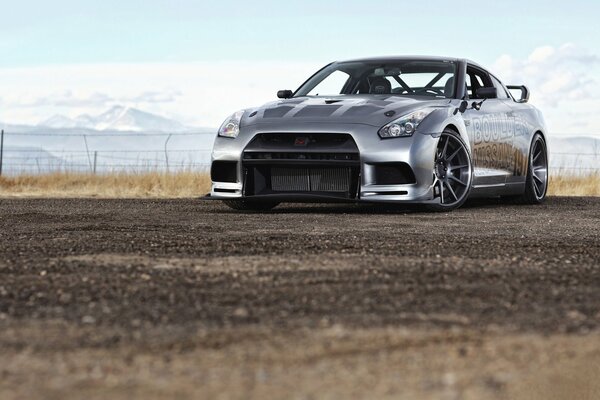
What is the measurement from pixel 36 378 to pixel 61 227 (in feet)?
19.0

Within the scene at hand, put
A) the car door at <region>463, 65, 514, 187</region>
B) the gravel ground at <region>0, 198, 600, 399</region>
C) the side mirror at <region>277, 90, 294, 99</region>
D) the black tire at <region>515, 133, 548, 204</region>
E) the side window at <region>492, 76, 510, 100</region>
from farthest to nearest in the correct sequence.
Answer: the black tire at <region>515, 133, 548, 204</region>
the side window at <region>492, 76, 510, 100</region>
the side mirror at <region>277, 90, 294, 99</region>
the car door at <region>463, 65, 514, 187</region>
the gravel ground at <region>0, 198, 600, 399</region>

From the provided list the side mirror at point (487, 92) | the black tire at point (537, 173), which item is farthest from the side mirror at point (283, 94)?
the black tire at point (537, 173)

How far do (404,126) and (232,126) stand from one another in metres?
1.69

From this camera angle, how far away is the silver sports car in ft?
33.4

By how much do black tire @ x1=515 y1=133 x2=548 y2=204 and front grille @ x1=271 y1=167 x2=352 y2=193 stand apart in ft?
10.5

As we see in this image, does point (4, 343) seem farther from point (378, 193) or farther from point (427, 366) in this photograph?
point (378, 193)

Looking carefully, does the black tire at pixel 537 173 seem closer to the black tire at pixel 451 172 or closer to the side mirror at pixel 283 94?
the black tire at pixel 451 172

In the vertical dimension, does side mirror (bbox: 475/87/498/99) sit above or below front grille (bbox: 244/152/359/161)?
above

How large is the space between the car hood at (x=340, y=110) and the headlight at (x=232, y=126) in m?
0.07

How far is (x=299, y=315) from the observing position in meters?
4.44

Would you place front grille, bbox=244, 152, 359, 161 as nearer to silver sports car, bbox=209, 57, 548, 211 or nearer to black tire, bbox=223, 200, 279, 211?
silver sports car, bbox=209, 57, 548, 211

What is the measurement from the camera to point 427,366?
3.52 metres

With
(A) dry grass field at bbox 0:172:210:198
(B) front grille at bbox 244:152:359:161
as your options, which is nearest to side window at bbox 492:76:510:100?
(B) front grille at bbox 244:152:359:161

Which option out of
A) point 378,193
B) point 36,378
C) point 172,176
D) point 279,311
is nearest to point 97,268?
point 279,311
